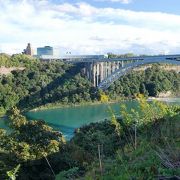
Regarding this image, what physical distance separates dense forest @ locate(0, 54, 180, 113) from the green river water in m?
2.27

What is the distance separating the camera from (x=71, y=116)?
28.7 meters

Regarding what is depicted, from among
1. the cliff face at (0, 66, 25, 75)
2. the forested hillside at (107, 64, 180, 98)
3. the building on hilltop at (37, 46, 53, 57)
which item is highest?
the building on hilltop at (37, 46, 53, 57)

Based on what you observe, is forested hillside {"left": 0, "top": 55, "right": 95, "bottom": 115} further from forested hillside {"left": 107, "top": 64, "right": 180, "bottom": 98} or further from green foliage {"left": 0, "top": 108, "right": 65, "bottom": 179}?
green foliage {"left": 0, "top": 108, "right": 65, "bottom": 179}

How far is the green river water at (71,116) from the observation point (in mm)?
24239

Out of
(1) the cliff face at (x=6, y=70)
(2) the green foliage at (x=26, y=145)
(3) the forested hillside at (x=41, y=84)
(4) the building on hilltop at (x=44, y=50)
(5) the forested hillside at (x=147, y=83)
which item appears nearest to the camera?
(2) the green foliage at (x=26, y=145)

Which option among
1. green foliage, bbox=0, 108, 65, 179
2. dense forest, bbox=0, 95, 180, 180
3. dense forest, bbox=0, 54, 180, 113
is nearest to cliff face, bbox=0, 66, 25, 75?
dense forest, bbox=0, 54, 180, 113

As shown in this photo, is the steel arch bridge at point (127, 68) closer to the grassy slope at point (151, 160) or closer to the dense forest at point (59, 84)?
the dense forest at point (59, 84)

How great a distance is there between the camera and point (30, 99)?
34062 millimetres

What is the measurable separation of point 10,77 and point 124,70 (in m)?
11.1

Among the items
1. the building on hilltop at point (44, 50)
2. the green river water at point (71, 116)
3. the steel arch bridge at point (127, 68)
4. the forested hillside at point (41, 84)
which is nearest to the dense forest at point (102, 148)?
the green river water at point (71, 116)

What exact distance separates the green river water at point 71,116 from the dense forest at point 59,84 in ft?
7.45

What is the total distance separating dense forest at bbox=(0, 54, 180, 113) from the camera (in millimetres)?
33969

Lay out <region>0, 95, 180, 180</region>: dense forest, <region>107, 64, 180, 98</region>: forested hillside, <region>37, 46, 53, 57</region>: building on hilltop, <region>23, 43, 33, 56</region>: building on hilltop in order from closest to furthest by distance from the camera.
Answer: <region>0, 95, 180, 180</region>: dense forest → <region>107, 64, 180, 98</region>: forested hillside → <region>23, 43, 33, 56</region>: building on hilltop → <region>37, 46, 53, 57</region>: building on hilltop

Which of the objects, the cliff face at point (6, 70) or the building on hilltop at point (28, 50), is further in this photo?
the building on hilltop at point (28, 50)
